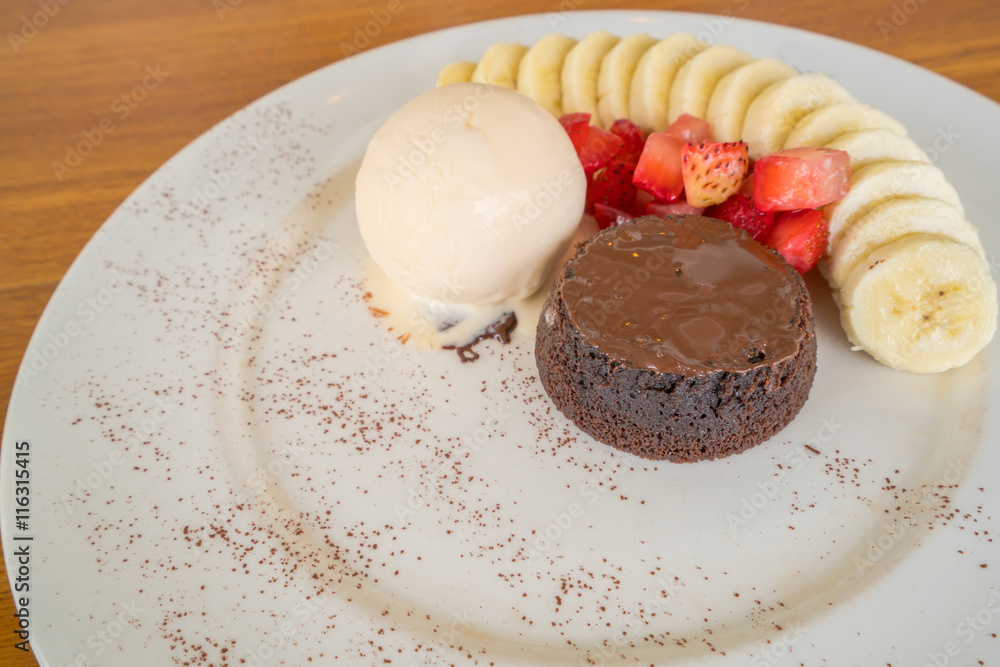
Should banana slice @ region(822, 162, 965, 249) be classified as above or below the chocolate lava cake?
above

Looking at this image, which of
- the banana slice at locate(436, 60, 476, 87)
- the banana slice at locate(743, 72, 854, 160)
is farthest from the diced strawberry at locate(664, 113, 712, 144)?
the banana slice at locate(436, 60, 476, 87)

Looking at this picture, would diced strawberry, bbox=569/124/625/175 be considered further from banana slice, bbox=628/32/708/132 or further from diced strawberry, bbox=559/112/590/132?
banana slice, bbox=628/32/708/132

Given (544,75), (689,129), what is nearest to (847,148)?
(689,129)

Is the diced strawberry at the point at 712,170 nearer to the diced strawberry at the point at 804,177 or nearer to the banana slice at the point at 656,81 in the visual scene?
the diced strawberry at the point at 804,177

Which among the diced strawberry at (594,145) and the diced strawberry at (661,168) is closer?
the diced strawberry at (661,168)

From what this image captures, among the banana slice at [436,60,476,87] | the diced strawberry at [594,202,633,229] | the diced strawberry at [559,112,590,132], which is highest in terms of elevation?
the diced strawberry at [559,112,590,132]

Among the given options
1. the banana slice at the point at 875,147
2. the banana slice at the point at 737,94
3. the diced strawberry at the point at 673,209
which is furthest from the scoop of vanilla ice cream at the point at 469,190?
the banana slice at the point at 875,147
